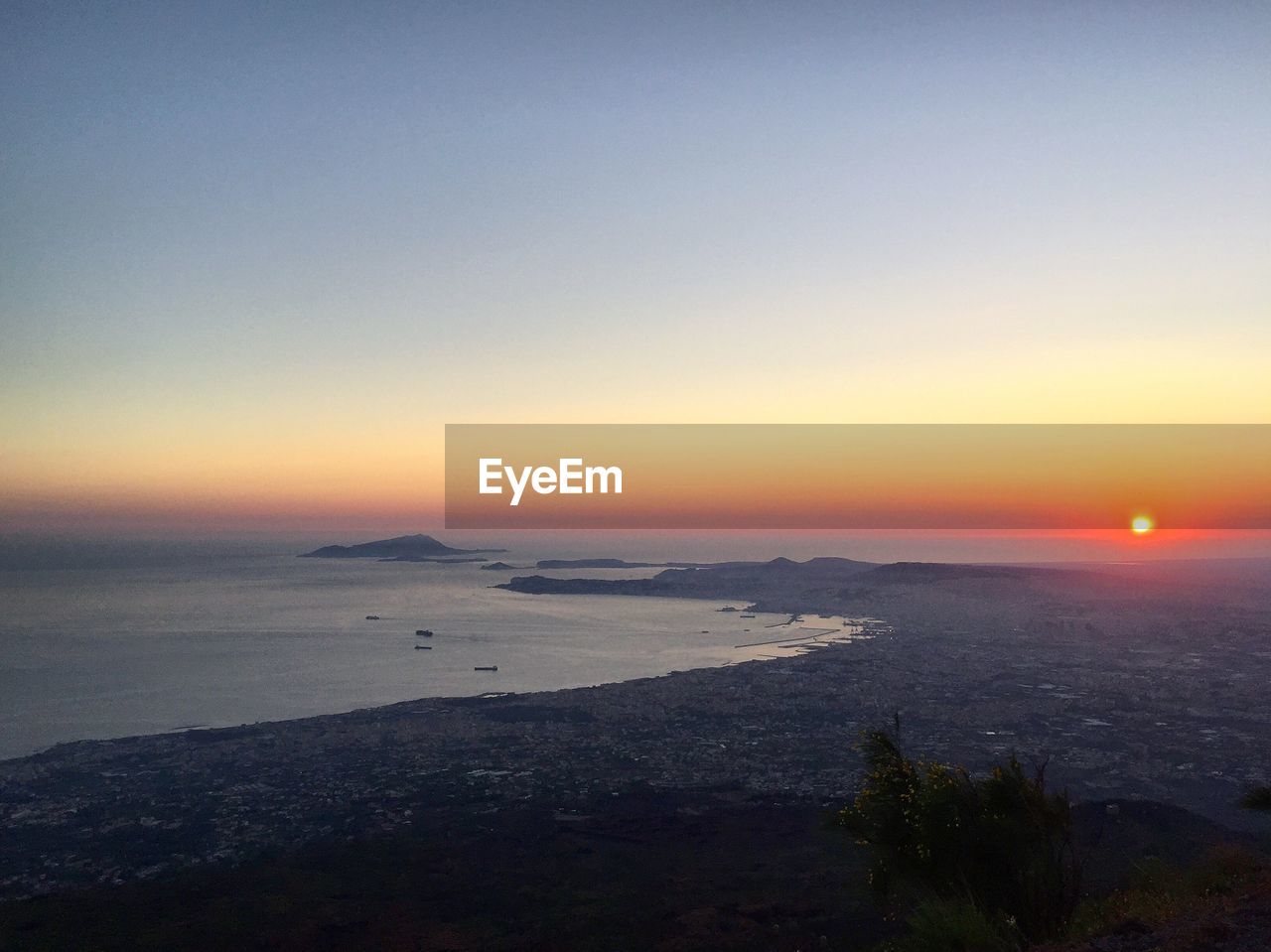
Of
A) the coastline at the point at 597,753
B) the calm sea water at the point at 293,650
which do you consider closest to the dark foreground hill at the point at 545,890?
the coastline at the point at 597,753

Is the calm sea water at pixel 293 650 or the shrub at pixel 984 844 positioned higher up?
the shrub at pixel 984 844

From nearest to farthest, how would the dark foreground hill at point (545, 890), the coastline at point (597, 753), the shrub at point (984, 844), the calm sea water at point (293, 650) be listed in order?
the shrub at point (984, 844) < the dark foreground hill at point (545, 890) < the coastline at point (597, 753) < the calm sea water at point (293, 650)

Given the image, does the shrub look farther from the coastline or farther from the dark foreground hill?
the coastline

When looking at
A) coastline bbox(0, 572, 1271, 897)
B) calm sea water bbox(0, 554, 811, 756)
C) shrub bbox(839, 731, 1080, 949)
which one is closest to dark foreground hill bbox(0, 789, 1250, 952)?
coastline bbox(0, 572, 1271, 897)

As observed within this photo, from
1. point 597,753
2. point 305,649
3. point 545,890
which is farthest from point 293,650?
point 545,890

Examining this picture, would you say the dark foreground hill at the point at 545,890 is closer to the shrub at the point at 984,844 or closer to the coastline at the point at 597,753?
the coastline at the point at 597,753

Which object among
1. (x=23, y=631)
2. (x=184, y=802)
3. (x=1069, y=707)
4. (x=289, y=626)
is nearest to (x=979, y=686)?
(x=1069, y=707)

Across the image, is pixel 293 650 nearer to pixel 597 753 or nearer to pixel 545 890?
pixel 597 753

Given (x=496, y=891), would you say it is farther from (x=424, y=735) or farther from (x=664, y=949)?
(x=424, y=735)

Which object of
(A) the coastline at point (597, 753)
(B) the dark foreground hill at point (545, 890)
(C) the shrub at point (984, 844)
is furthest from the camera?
(A) the coastline at point (597, 753)
